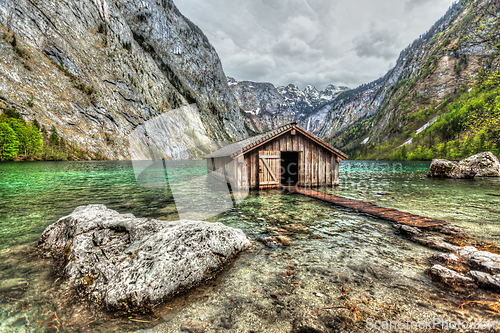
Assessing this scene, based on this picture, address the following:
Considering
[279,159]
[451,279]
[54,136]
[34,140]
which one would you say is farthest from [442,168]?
[54,136]

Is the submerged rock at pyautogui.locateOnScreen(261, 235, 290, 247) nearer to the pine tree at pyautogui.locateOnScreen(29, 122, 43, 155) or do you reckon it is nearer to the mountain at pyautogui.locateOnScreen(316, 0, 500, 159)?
the mountain at pyautogui.locateOnScreen(316, 0, 500, 159)

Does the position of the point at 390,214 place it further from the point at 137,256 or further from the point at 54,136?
the point at 54,136

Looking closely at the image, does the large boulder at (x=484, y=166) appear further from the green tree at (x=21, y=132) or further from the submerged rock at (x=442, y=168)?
the green tree at (x=21, y=132)

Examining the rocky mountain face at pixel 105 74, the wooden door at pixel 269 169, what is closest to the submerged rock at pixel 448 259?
the wooden door at pixel 269 169

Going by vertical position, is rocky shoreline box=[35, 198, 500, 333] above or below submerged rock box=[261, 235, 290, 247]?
above

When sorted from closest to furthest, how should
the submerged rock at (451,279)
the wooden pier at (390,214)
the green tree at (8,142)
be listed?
the submerged rock at (451,279) → the wooden pier at (390,214) → the green tree at (8,142)

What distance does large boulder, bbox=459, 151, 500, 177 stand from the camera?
22.1 meters

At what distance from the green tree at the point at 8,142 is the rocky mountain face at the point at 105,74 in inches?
494

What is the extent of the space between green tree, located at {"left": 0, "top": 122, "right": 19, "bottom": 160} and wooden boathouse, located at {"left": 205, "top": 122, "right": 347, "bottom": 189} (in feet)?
192

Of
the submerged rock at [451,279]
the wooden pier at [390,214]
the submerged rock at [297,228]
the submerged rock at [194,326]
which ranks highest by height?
the submerged rock at [451,279]

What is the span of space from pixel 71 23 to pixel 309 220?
369 feet

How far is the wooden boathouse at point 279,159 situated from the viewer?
14461 mm

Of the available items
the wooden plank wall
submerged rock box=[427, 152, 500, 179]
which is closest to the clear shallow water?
the wooden plank wall

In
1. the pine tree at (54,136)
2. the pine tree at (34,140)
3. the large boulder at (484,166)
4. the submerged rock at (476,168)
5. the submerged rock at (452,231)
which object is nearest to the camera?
the submerged rock at (452,231)
